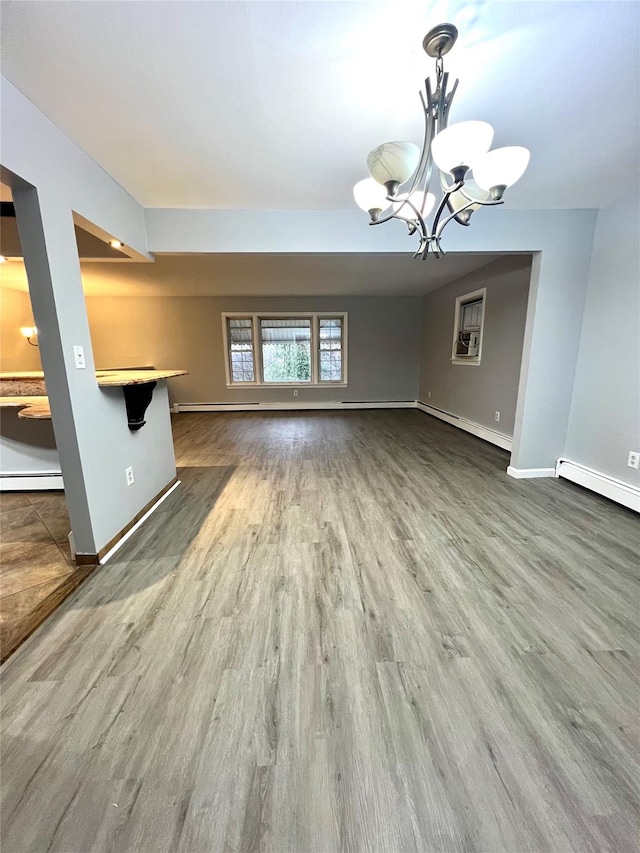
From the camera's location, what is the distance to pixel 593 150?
1.86m

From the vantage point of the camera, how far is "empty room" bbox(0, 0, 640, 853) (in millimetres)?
905

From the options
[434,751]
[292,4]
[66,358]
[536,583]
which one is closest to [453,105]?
[292,4]

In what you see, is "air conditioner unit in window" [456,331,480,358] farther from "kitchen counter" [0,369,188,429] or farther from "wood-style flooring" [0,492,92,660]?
"wood-style flooring" [0,492,92,660]

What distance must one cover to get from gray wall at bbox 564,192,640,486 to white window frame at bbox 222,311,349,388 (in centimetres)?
437

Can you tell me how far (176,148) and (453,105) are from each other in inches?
59.3

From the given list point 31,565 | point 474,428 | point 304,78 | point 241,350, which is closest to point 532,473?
point 474,428

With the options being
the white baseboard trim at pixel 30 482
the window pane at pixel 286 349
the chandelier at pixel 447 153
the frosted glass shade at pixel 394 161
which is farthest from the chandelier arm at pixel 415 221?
the window pane at pixel 286 349

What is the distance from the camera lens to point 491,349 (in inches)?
164

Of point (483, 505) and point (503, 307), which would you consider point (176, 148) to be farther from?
point (503, 307)

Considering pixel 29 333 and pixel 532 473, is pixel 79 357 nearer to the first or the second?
pixel 532 473

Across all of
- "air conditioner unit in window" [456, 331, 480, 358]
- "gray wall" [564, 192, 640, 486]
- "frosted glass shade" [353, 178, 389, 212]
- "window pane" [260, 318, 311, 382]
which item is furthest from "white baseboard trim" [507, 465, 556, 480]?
"window pane" [260, 318, 311, 382]

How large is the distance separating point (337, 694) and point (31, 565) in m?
1.92

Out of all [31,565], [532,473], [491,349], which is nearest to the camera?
[31,565]

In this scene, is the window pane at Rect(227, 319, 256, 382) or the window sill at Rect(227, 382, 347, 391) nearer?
the window pane at Rect(227, 319, 256, 382)
